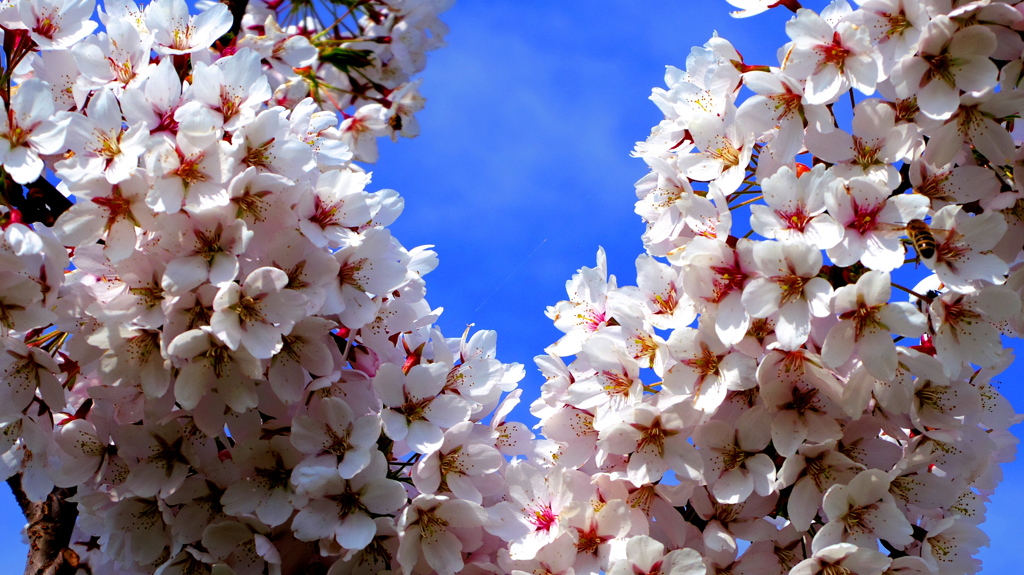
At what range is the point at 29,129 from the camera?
240cm

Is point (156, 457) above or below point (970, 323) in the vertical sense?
below

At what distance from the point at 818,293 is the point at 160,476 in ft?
6.56

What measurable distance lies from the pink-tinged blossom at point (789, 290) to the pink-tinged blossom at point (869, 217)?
9 centimetres

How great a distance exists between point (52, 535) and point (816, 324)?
287 cm

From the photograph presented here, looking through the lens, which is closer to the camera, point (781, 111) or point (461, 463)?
point (781, 111)

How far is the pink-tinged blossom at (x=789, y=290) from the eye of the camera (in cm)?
232

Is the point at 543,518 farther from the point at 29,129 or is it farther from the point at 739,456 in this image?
the point at 29,129

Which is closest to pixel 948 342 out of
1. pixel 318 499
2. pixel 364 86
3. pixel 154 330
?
pixel 318 499

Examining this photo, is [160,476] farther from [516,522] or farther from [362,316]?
[516,522]

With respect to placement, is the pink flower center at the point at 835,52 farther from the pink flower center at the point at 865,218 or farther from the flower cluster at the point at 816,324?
the pink flower center at the point at 865,218

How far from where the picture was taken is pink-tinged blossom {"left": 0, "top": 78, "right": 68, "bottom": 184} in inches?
93.0

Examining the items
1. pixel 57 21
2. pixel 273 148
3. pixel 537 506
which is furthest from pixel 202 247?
pixel 537 506

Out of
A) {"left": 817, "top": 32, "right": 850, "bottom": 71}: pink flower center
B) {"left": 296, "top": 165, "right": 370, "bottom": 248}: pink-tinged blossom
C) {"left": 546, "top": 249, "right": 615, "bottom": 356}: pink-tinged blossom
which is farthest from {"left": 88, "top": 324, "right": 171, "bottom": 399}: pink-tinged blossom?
{"left": 817, "top": 32, "right": 850, "bottom": 71}: pink flower center

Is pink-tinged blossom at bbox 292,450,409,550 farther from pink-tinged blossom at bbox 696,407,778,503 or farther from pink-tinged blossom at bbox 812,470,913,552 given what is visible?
pink-tinged blossom at bbox 812,470,913,552
